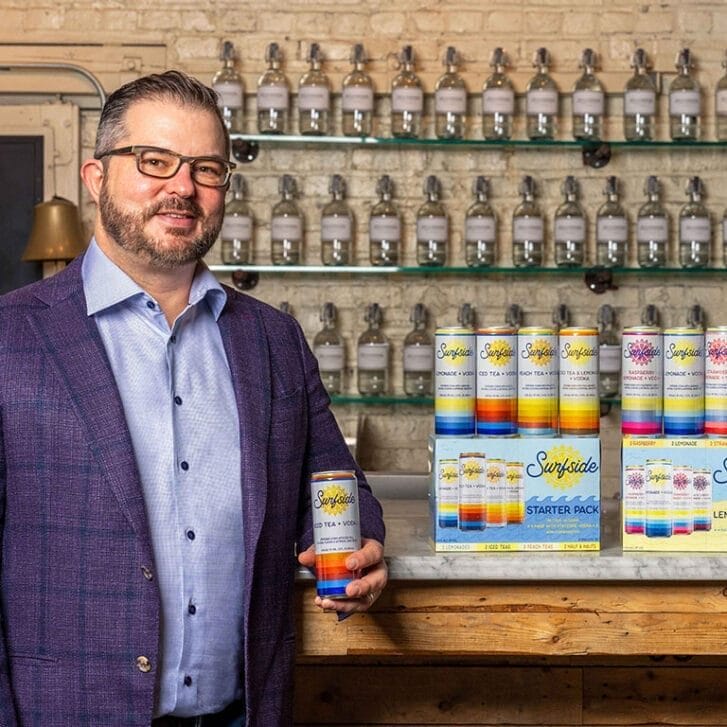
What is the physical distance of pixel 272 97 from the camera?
14.0ft

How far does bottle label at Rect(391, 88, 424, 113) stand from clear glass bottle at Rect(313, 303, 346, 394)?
72 cm

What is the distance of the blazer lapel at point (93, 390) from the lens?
5.30 feet

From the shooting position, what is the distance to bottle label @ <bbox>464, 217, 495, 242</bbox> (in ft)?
13.9

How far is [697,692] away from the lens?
249 centimetres

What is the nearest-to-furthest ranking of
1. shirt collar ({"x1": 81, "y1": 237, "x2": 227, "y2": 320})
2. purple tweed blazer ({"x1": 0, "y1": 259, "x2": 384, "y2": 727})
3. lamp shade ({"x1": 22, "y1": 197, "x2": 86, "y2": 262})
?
1. purple tweed blazer ({"x1": 0, "y1": 259, "x2": 384, "y2": 727})
2. shirt collar ({"x1": 81, "y1": 237, "x2": 227, "y2": 320})
3. lamp shade ({"x1": 22, "y1": 197, "x2": 86, "y2": 262})

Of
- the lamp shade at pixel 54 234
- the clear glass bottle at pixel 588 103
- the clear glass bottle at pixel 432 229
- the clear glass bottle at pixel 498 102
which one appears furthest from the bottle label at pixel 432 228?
the lamp shade at pixel 54 234

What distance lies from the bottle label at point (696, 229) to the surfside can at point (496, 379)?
244 cm

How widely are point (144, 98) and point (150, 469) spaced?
1.70 ft

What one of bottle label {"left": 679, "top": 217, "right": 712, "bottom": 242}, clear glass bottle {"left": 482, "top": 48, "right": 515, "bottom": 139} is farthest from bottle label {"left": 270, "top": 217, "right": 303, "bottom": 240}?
bottle label {"left": 679, "top": 217, "right": 712, "bottom": 242}

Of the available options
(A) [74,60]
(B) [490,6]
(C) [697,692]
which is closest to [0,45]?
(A) [74,60]

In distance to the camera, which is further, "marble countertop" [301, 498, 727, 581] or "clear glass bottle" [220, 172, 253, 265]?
"clear glass bottle" [220, 172, 253, 265]

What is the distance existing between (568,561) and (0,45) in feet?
10.6

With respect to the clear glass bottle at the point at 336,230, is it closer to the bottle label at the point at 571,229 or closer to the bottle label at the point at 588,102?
the bottle label at the point at 571,229

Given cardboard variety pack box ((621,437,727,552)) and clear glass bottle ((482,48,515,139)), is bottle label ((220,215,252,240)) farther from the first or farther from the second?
cardboard variety pack box ((621,437,727,552))
